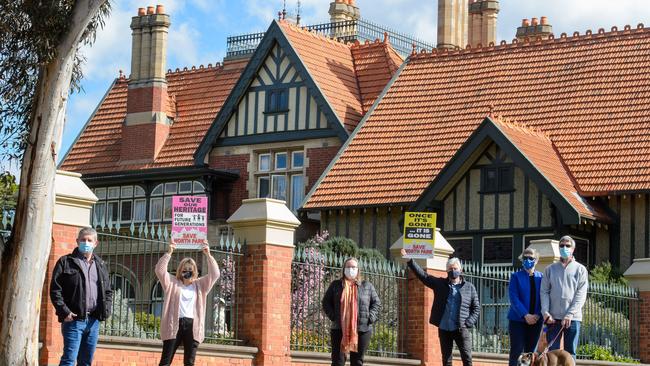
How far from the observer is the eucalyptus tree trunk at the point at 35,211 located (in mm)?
14500

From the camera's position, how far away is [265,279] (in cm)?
1830

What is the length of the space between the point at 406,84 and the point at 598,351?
1534cm

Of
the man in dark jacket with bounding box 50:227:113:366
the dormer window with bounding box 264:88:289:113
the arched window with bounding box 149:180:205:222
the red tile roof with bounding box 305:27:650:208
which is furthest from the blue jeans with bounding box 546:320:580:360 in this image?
the arched window with bounding box 149:180:205:222

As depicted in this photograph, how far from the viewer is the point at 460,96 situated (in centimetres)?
3784

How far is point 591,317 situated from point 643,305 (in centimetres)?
144

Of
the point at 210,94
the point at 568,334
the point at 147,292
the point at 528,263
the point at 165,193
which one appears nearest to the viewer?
the point at 568,334

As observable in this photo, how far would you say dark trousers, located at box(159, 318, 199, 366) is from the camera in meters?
15.6

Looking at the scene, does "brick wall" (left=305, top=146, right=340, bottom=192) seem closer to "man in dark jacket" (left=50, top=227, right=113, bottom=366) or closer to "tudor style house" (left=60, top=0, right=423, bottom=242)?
"tudor style house" (left=60, top=0, right=423, bottom=242)

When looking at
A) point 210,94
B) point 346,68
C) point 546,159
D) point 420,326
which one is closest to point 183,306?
point 420,326

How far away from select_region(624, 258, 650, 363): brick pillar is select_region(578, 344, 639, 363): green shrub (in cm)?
74

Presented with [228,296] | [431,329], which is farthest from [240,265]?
[431,329]

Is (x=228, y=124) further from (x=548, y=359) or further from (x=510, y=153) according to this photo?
(x=548, y=359)

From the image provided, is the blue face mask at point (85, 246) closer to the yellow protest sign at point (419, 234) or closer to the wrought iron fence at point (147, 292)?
the wrought iron fence at point (147, 292)

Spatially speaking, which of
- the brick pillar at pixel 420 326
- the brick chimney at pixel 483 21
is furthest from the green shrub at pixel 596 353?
the brick chimney at pixel 483 21
